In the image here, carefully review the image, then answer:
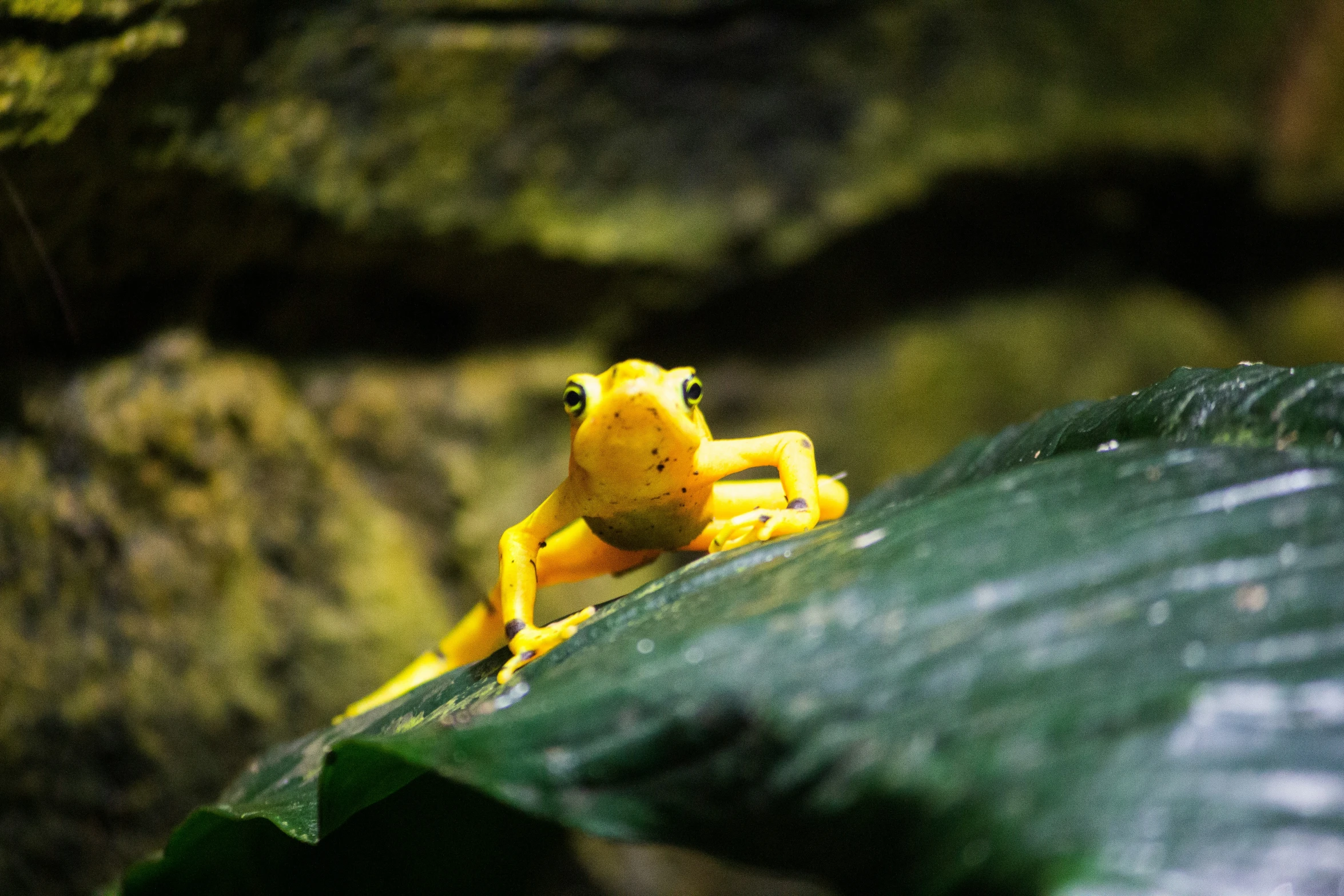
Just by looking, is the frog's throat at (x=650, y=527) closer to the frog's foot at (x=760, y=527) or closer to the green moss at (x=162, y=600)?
the frog's foot at (x=760, y=527)

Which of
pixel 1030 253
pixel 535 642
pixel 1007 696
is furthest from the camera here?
pixel 1030 253

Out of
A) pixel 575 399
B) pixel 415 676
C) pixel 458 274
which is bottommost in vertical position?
pixel 415 676

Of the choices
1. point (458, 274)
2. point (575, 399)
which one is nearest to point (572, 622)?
point (575, 399)

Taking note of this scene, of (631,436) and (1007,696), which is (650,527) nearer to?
(631,436)

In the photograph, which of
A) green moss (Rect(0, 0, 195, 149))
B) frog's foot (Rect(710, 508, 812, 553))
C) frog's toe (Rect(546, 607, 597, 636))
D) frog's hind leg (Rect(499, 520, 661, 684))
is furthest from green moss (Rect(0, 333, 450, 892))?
frog's foot (Rect(710, 508, 812, 553))

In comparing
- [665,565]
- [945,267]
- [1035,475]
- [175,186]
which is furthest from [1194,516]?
[945,267]

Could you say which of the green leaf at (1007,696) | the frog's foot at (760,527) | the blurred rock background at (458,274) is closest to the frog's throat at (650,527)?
the frog's foot at (760,527)

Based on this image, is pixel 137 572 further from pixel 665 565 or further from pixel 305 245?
pixel 665 565
